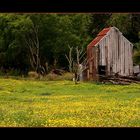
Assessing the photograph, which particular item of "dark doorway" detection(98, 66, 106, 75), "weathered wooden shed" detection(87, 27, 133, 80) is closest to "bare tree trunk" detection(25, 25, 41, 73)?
"weathered wooden shed" detection(87, 27, 133, 80)

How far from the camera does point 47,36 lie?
42750 millimetres

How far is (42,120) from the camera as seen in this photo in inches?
506

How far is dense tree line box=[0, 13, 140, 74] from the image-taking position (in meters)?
39.9

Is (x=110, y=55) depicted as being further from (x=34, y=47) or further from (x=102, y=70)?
(x=34, y=47)

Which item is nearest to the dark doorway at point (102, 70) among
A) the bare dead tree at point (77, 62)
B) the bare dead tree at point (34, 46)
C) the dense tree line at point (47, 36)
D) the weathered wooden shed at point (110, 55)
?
the weathered wooden shed at point (110, 55)

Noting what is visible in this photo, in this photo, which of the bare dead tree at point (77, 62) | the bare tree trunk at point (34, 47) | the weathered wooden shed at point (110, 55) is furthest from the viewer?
the bare tree trunk at point (34, 47)

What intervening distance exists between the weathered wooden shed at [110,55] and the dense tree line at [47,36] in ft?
5.81

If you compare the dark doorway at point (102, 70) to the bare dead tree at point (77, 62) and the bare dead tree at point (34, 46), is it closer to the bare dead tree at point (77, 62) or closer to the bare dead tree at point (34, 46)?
the bare dead tree at point (77, 62)

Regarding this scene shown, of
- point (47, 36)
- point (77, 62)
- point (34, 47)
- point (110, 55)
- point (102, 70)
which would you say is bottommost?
point (102, 70)

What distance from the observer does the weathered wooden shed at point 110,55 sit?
3575cm

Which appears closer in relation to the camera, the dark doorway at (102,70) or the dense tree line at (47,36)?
the dark doorway at (102,70)

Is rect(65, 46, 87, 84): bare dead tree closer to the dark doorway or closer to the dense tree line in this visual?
the dense tree line

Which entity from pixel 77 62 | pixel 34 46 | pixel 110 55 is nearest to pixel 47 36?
pixel 34 46

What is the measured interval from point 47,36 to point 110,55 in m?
8.06
